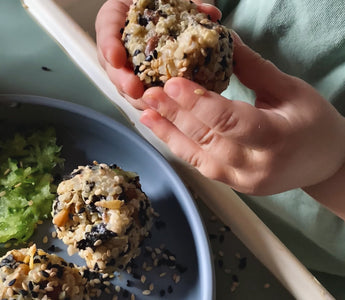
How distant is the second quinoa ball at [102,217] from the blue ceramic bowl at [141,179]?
54 millimetres

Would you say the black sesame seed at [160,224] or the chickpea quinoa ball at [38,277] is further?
the black sesame seed at [160,224]

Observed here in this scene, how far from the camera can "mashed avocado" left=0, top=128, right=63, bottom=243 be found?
34.6 inches

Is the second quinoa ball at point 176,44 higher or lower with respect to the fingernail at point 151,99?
higher

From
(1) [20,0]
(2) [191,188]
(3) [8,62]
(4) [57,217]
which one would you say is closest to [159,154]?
(2) [191,188]

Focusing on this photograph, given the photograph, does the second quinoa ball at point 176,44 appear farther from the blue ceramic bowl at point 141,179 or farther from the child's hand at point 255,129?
the blue ceramic bowl at point 141,179

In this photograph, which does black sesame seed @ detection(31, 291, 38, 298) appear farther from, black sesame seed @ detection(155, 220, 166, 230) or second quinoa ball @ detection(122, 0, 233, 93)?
second quinoa ball @ detection(122, 0, 233, 93)

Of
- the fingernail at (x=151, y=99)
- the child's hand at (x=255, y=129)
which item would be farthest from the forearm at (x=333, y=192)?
the fingernail at (x=151, y=99)

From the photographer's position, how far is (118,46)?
71 cm

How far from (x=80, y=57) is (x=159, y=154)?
25 centimetres

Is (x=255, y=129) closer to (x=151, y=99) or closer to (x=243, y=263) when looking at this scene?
(x=151, y=99)

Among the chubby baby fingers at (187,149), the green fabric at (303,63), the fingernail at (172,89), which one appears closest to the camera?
the fingernail at (172,89)

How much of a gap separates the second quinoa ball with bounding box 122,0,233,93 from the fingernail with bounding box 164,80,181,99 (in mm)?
32

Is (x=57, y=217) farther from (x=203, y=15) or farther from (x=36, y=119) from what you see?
(x=203, y=15)

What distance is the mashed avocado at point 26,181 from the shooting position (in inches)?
34.6
